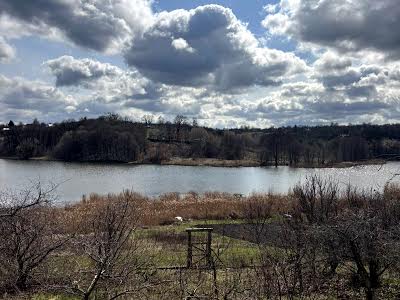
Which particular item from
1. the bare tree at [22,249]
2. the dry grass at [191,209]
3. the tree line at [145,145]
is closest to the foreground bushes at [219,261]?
the bare tree at [22,249]

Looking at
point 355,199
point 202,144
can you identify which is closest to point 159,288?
point 355,199

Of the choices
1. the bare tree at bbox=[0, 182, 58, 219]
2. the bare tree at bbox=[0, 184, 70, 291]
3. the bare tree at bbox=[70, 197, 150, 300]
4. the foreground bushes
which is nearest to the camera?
the bare tree at bbox=[0, 182, 58, 219]

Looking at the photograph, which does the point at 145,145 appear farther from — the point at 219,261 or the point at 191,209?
the point at 219,261

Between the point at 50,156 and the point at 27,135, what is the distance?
29.9 metres

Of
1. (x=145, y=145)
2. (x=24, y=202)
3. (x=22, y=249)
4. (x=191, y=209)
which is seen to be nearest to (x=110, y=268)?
(x=24, y=202)

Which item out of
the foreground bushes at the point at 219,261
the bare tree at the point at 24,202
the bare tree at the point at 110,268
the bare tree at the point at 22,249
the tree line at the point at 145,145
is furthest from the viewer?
the tree line at the point at 145,145

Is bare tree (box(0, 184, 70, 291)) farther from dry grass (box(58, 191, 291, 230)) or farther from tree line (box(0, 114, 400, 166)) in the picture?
tree line (box(0, 114, 400, 166))

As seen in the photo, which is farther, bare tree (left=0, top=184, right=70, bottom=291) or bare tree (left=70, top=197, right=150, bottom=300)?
bare tree (left=0, top=184, right=70, bottom=291)

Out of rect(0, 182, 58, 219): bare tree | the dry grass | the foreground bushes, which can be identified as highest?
rect(0, 182, 58, 219): bare tree

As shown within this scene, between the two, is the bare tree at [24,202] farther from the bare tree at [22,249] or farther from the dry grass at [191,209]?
the dry grass at [191,209]

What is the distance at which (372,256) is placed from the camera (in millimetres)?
9672

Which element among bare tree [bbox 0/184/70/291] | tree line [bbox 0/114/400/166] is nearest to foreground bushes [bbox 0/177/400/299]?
bare tree [bbox 0/184/70/291]

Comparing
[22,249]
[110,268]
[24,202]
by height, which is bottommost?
[22,249]

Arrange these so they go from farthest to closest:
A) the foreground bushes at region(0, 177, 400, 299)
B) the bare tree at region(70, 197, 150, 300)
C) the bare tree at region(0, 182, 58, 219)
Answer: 1. the foreground bushes at region(0, 177, 400, 299)
2. the bare tree at region(70, 197, 150, 300)
3. the bare tree at region(0, 182, 58, 219)
